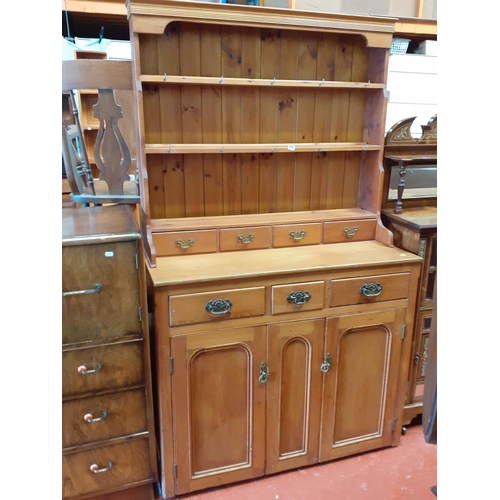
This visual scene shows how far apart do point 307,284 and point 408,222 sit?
0.58 meters

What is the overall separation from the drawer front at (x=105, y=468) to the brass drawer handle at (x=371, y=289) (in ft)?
3.18

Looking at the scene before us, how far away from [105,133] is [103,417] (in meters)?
1.03

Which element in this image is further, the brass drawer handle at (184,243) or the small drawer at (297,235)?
the small drawer at (297,235)

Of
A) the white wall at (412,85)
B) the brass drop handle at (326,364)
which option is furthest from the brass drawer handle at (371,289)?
the white wall at (412,85)

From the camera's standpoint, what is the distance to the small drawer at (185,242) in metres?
1.73

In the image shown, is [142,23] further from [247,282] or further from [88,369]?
[88,369]

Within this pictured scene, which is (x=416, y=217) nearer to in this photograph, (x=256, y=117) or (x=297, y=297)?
(x=297, y=297)

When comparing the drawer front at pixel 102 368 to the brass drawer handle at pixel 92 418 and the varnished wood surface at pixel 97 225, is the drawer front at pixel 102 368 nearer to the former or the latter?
the brass drawer handle at pixel 92 418

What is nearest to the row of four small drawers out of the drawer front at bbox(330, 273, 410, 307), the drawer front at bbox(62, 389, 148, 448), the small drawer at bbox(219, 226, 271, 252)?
the small drawer at bbox(219, 226, 271, 252)

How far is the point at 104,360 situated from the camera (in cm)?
144

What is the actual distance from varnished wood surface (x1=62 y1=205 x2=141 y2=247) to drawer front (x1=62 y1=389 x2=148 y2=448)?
55 cm

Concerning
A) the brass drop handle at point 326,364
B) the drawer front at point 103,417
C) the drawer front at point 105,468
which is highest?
the brass drop handle at point 326,364

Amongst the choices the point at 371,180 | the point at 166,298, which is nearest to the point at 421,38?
the point at 371,180

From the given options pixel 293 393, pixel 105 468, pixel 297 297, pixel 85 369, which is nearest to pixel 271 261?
pixel 297 297
